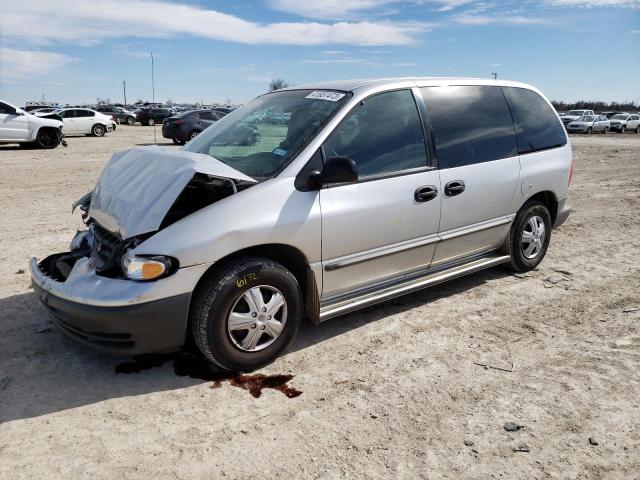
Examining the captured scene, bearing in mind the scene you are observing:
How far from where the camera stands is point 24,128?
54.9 ft

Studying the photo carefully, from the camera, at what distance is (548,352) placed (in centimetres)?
366

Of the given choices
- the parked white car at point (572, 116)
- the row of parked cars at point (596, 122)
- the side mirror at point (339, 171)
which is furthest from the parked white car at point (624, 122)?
the side mirror at point (339, 171)

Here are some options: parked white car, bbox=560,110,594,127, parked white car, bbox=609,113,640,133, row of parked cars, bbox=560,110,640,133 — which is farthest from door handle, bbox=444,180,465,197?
parked white car, bbox=609,113,640,133

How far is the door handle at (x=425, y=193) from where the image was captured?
3.90m

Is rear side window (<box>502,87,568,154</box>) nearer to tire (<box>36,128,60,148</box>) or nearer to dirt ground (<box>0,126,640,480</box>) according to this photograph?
dirt ground (<box>0,126,640,480</box>)

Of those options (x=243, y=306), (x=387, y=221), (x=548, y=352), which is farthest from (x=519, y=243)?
(x=243, y=306)

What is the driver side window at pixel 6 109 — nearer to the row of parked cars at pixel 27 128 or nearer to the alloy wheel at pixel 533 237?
the row of parked cars at pixel 27 128

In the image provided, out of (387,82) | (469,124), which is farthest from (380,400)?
(469,124)

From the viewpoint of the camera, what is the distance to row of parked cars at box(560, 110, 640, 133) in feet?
114

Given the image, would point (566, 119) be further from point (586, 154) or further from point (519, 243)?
point (519, 243)

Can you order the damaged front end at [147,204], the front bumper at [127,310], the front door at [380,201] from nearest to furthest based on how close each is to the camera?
the front bumper at [127,310], the damaged front end at [147,204], the front door at [380,201]

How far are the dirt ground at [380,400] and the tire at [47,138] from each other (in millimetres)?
14269

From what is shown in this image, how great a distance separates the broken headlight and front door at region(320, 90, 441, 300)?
1.03 meters

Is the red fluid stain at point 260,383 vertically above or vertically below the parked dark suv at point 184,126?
below
